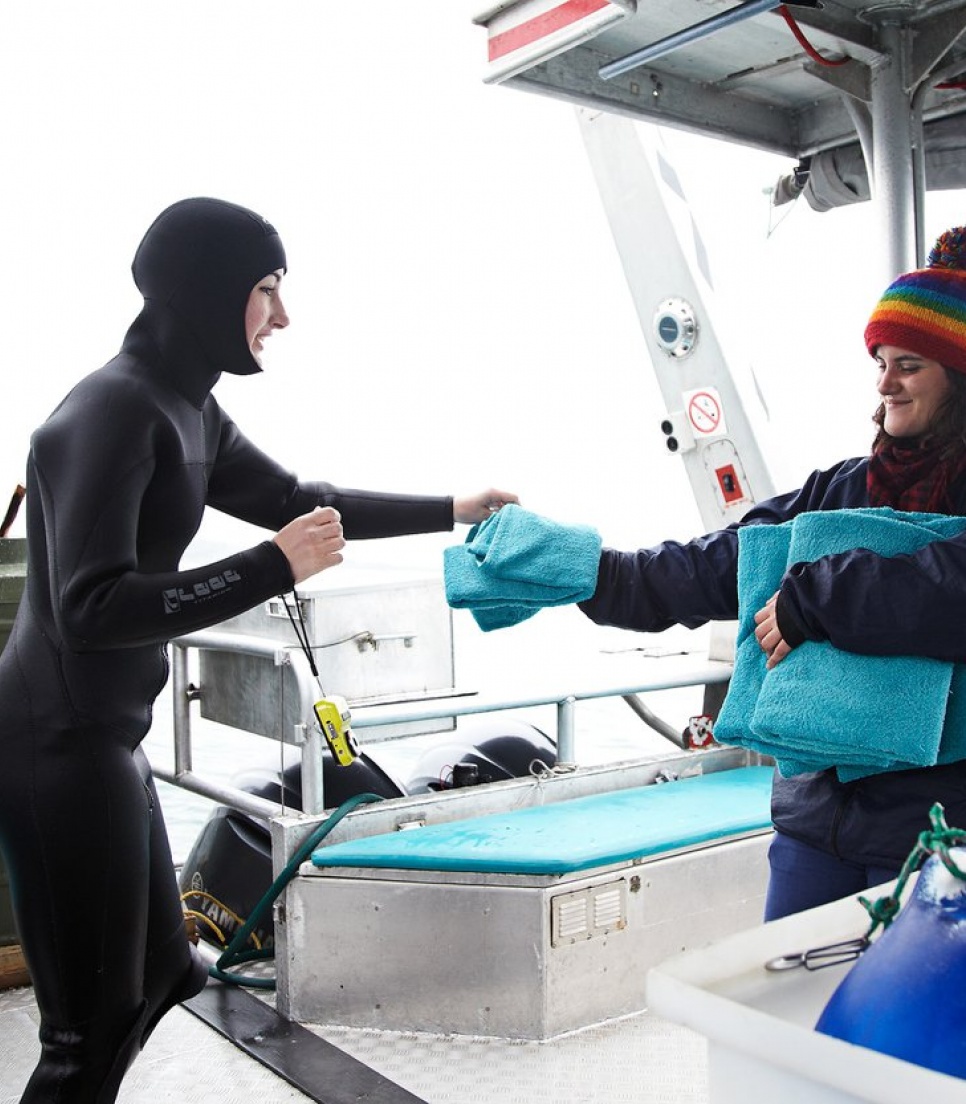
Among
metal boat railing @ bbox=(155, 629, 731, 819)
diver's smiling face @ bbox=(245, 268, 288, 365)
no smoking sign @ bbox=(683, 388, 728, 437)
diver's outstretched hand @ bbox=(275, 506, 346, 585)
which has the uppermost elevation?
diver's smiling face @ bbox=(245, 268, 288, 365)

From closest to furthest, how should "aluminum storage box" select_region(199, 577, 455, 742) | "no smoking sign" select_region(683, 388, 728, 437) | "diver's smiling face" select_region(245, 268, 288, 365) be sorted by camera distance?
"diver's smiling face" select_region(245, 268, 288, 365)
"aluminum storage box" select_region(199, 577, 455, 742)
"no smoking sign" select_region(683, 388, 728, 437)

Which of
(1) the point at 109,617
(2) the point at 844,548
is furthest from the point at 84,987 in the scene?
(2) the point at 844,548

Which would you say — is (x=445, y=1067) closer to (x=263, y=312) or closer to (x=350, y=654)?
(x=350, y=654)

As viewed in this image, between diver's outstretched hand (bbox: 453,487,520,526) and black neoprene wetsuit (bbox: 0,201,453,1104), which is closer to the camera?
black neoprene wetsuit (bbox: 0,201,453,1104)

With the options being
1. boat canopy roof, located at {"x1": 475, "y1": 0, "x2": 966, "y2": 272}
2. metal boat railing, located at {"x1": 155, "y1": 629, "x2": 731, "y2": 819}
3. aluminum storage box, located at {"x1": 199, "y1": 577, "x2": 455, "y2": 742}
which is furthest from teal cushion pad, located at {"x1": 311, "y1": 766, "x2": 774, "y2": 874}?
boat canopy roof, located at {"x1": 475, "y1": 0, "x2": 966, "y2": 272}

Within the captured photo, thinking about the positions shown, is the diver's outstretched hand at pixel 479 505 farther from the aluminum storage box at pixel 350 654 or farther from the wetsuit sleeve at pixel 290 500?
the aluminum storage box at pixel 350 654

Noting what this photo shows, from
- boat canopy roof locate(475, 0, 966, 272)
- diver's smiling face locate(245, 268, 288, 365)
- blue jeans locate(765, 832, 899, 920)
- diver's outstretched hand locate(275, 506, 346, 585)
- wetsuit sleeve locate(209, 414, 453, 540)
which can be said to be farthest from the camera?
boat canopy roof locate(475, 0, 966, 272)

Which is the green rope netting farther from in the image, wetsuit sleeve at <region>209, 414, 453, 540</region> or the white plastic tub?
wetsuit sleeve at <region>209, 414, 453, 540</region>

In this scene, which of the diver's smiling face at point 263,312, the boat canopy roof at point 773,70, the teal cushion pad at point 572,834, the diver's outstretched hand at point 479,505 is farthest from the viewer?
the boat canopy roof at point 773,70

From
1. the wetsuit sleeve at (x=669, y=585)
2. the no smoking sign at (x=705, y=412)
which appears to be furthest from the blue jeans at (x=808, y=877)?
the no smoking sign at (x=705, y=412)

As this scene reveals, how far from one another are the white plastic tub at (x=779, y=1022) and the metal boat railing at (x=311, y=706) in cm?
193

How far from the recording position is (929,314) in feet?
5.53

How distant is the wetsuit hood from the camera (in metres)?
2.04

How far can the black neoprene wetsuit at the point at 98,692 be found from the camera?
179cm
